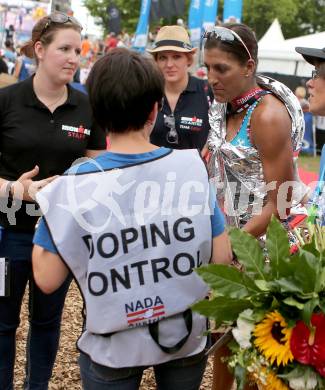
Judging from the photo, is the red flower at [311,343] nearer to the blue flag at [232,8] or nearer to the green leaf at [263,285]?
the green leaf at [263,285]

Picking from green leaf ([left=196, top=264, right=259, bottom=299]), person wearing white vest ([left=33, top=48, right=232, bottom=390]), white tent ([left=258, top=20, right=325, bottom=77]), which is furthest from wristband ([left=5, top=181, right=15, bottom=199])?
white tent ([left=258, top=20, right=325, bottom=77])

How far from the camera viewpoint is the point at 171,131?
4.02 metres

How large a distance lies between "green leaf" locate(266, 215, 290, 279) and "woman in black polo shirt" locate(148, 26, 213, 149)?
235cm

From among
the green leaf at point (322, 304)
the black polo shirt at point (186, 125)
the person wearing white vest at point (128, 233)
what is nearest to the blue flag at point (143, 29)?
the black polo shirt at point (186, 125)

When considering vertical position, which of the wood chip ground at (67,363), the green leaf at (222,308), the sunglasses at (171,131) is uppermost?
the sunglasses at (171,131)

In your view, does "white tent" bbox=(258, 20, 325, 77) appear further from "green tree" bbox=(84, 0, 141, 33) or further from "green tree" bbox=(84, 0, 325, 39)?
"green tree" bbox=(84, 0, 141, 33)

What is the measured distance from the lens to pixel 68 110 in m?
2.92

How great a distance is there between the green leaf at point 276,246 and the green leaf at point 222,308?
131mm

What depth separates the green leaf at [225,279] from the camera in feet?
5.55

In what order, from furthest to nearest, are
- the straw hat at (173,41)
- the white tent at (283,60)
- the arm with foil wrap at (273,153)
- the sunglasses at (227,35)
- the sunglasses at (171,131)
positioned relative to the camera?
the white tent at (283,60)
the straw hat at (173,41)
the sunglasses at (171,131)
the sunglasses at (227,35)
the arm with foil wrap at (273,153)

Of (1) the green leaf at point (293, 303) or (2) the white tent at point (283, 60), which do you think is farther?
(2) the white tent at point (283, 60)

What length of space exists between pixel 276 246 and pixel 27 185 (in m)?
1.18

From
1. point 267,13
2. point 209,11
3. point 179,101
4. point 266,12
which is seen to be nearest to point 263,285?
point 179,101

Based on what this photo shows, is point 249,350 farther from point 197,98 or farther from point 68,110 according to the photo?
point 197,98
